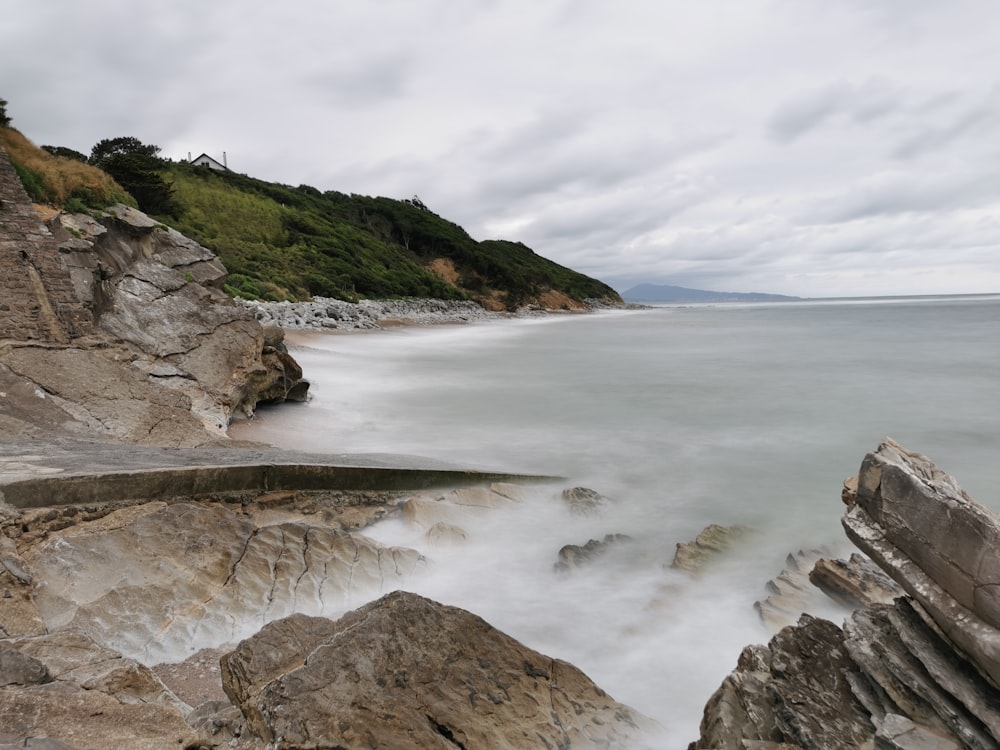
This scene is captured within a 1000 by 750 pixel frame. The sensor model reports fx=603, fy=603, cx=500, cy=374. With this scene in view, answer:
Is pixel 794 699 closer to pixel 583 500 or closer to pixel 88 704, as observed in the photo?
pixel 88 704

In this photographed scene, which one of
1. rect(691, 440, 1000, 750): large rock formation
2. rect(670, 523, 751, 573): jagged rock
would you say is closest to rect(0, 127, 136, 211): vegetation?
rect(670, 523, 751, 573): jagged rock

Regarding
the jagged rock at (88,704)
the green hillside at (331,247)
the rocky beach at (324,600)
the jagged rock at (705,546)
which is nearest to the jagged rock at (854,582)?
the rocky beach at (324,600)

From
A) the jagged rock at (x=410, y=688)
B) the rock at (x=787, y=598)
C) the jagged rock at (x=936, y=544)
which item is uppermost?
the jagged rock at (x=936, y=544)

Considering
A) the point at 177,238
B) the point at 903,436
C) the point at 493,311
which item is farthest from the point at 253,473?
the point at 493,311

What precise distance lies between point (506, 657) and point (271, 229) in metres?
39.3

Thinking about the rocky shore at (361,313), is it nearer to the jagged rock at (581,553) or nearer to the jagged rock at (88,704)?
the jagged rock at (581,553)

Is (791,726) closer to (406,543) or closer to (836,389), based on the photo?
(406,543)

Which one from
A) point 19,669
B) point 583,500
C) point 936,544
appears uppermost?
point 936,544

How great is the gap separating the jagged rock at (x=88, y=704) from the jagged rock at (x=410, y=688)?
11.5 inches

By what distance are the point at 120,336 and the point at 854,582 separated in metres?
9.53

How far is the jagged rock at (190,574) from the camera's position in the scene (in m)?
3.51

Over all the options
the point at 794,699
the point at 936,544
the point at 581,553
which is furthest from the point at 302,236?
the point at 936,544

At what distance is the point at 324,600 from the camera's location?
4.29 metres

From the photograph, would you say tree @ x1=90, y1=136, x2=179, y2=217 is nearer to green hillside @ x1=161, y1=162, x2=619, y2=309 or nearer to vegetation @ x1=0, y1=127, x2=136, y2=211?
green hillside @ x1=161, y1=162, x2=619, y2=309
